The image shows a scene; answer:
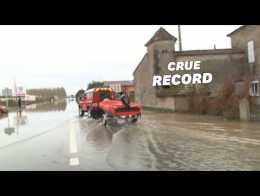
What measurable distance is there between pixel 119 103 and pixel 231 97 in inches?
313

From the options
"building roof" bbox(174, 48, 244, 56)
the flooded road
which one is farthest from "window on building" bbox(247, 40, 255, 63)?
the flooded road

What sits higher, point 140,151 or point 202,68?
point 202,68

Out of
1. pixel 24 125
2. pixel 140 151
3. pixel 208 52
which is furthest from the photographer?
pixel 208 52

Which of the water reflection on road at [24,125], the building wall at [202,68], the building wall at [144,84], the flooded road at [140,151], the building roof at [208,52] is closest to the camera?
the flooded road at [140,151]

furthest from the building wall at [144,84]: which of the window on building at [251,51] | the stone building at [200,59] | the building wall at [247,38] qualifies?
the window on building at [251,51]

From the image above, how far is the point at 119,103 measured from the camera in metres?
24.9

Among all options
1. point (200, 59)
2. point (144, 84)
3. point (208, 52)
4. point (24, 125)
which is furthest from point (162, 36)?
point (24, 125)

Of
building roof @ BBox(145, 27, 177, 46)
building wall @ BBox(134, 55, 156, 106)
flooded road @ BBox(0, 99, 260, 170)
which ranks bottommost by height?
flooded road @ BBox(0, 99, 260, 170)

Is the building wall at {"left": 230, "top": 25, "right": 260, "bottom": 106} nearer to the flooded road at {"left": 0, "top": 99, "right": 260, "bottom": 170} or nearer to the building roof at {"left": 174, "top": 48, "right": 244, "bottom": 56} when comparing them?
the building roof at {"left": 174, "top": 48, "right": 244, "bottom": 56}

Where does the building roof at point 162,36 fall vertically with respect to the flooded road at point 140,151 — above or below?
above

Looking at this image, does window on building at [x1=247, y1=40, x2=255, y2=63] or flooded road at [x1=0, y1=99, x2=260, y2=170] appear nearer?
flooded road at [x1=0, y1=99, x2=260, y2=170]

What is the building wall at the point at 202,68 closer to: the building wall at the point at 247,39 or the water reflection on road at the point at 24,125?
the building wall at the point at 247,39

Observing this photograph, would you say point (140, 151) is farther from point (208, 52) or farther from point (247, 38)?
point (247, 38)
